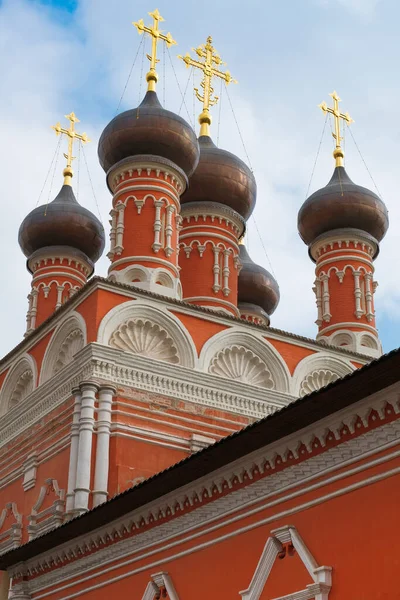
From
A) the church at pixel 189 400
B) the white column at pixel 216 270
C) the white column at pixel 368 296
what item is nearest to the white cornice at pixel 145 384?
the church at pixel 189 400

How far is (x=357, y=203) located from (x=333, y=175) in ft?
3.08

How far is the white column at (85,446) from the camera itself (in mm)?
10180

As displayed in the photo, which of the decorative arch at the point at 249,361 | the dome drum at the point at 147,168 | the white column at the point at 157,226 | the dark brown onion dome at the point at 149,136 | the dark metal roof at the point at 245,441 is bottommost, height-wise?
the dark metal roof at the point at 245,441

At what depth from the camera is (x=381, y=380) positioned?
227 inches

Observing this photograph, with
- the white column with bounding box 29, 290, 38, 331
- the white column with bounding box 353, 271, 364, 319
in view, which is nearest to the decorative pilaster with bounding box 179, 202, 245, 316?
the white column with bounding box 353, 271, 364, 319

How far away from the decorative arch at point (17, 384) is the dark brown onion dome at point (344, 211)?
4919 millimetres

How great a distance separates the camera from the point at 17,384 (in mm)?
12781

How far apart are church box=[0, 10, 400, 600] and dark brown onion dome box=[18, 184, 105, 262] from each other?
35 mm

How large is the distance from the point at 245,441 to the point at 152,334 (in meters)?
4.97

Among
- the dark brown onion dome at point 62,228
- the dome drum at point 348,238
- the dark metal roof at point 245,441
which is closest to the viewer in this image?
the dark metal roof at point 245,441

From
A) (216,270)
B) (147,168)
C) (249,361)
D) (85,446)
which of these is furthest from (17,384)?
(216,270)

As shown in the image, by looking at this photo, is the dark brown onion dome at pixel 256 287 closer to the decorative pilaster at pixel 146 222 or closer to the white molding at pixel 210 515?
the decorative pilaster at pixel 146 222

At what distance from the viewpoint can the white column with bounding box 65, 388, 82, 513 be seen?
33.8 ft

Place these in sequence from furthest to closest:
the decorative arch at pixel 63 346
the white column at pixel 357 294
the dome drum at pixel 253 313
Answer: the dome drum at pixel 253 313 → the white column at pixel 357 294 → the decorative arch at pixel 63 346
